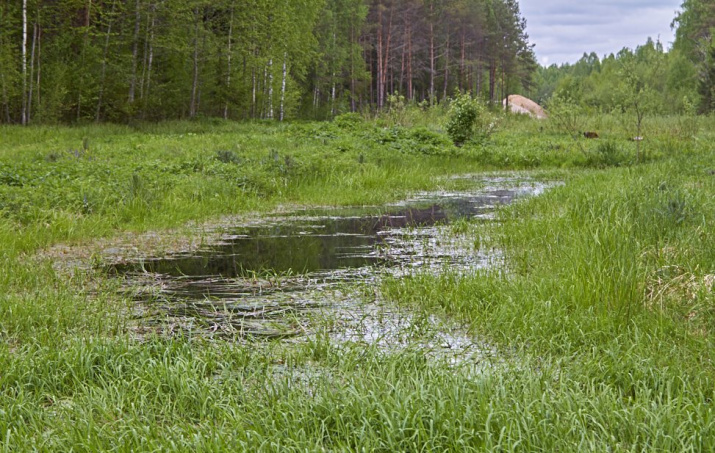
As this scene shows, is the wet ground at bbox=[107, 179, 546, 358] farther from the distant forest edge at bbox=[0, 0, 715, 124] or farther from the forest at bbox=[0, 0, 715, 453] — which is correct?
the distant forest edge at bbox=[0, 0, 715, 124]

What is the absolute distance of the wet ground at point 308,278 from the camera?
4.08 meters

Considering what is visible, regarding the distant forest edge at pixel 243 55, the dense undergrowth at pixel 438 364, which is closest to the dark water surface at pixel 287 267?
the dense undergrowth at pixel 438 364

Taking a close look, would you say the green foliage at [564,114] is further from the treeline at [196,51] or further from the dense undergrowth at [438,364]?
the dense undergrowth at [438,364]

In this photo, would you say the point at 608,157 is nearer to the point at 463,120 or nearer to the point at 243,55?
the point at 463,120

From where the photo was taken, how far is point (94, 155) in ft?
45.3

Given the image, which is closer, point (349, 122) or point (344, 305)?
point (344, 305)

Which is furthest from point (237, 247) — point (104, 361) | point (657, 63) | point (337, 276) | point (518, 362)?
point (657, 63)

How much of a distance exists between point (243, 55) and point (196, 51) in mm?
3691

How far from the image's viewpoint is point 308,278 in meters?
5.61

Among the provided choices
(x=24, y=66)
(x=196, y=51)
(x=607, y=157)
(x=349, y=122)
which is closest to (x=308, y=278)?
(x=607, y=157)

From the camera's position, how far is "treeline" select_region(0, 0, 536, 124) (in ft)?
78.8

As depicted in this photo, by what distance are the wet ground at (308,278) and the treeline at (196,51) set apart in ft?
61.2

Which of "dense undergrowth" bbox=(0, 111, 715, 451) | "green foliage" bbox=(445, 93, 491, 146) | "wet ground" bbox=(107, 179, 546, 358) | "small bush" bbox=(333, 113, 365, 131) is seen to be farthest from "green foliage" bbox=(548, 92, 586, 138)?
"dense undergrowth" bbox=(0, 111, 715, 451)

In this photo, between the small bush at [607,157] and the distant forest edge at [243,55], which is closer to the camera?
the small bush at [607,157]
